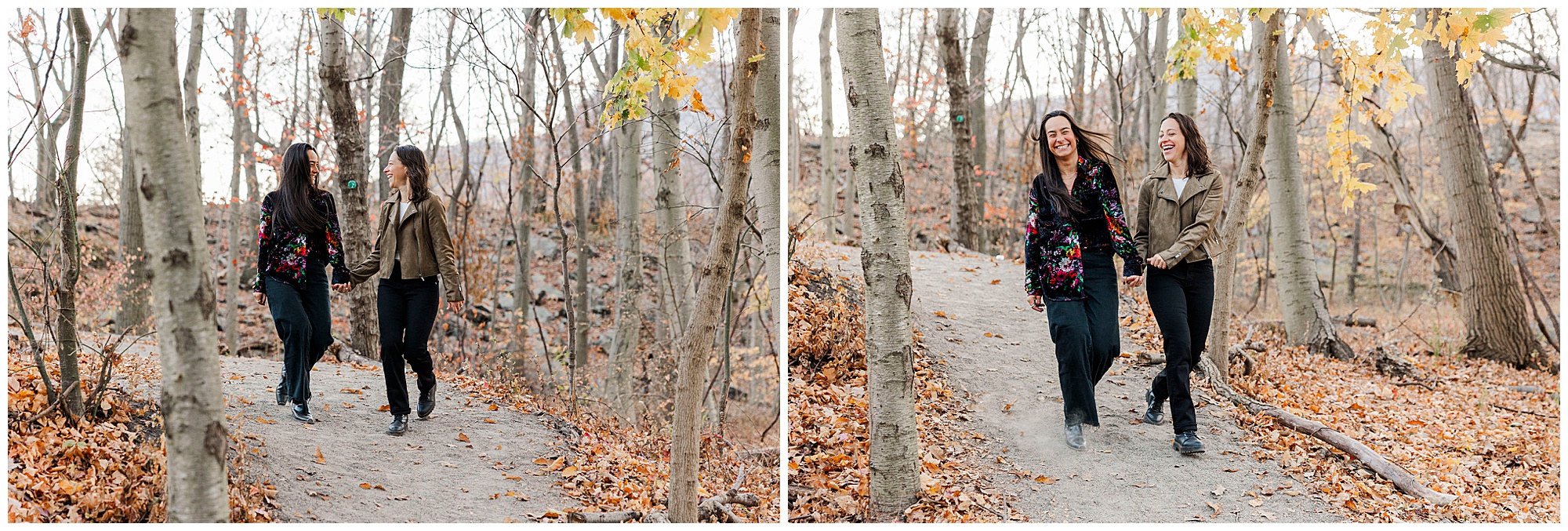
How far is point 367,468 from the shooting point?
3.13 metres

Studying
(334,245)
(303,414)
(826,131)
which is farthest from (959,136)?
(303,414)

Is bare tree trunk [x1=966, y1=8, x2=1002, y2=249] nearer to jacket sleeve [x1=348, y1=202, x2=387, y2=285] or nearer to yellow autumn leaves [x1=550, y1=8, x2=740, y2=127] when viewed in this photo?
yellow autumn leaves [x1=550, y1=8, x2=740, y2=127]

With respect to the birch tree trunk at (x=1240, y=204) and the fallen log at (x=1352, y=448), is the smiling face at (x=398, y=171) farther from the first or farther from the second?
the fallen log at (x=1352, y=448)

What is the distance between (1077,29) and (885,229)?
8310 millimetres

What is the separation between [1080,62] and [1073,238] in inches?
305

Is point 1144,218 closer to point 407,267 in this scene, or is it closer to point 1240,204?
point 1240,204

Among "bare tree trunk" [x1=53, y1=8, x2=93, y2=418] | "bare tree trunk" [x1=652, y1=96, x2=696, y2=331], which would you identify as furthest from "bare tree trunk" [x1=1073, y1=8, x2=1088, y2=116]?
"bare tree trunk" [x1=53, y1=8, x2=93, y2=418]

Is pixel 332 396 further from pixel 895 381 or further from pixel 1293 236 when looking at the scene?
pixel 1293 236

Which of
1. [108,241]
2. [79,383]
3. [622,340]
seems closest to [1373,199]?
[622,340]

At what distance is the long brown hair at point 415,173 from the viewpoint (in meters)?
3.61

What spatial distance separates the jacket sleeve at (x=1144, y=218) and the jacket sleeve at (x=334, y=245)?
349 cm

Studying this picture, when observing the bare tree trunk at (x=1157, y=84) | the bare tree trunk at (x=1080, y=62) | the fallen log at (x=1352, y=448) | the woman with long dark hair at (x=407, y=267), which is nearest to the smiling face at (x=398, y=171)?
the woman with long dark hair at (x=407, y=267)

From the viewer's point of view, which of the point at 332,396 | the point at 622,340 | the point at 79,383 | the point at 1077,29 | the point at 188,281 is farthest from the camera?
the point at 1077,29

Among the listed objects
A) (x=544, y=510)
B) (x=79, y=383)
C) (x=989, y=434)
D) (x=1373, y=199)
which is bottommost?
(x=544, y=510)
